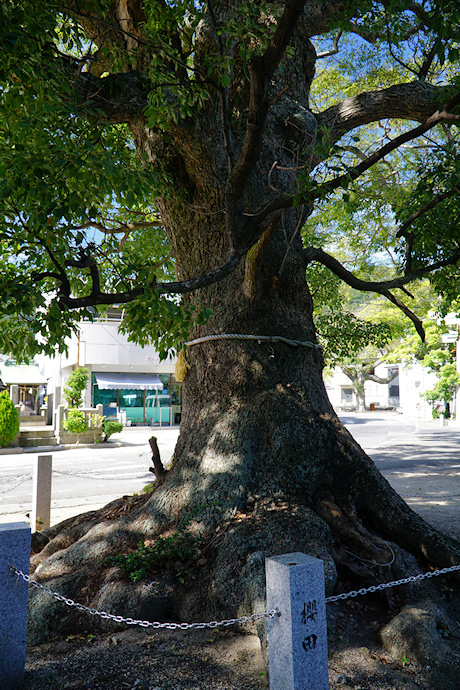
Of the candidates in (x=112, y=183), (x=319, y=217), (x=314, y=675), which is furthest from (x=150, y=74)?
(x=319, y=217)

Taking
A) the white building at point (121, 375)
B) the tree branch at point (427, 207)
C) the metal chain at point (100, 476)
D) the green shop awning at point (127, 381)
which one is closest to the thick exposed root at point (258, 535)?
the tree branch at point (427, 207)

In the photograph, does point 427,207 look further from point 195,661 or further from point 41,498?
point 41,498

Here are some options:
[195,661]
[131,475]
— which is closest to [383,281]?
[195,661]

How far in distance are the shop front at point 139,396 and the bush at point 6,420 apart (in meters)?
9.92

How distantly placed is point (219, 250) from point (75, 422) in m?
18.0

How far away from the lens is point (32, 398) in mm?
53875

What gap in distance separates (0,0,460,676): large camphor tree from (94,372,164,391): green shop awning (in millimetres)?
24020

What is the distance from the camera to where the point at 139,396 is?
31.9m

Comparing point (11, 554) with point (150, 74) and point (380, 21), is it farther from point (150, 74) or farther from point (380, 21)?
point (380, 21)

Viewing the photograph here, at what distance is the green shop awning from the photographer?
1171 inches

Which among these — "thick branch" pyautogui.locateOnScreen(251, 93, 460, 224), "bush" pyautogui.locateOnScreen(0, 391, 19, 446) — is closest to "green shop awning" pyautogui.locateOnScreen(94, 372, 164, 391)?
"bush" pyautogui.locateOnScreen(0, 391, 19, 446)

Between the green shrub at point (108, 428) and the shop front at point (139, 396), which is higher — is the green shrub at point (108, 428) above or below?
below

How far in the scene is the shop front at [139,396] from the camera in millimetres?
30375

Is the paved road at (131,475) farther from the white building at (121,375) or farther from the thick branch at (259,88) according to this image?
the white building at (121,375)
